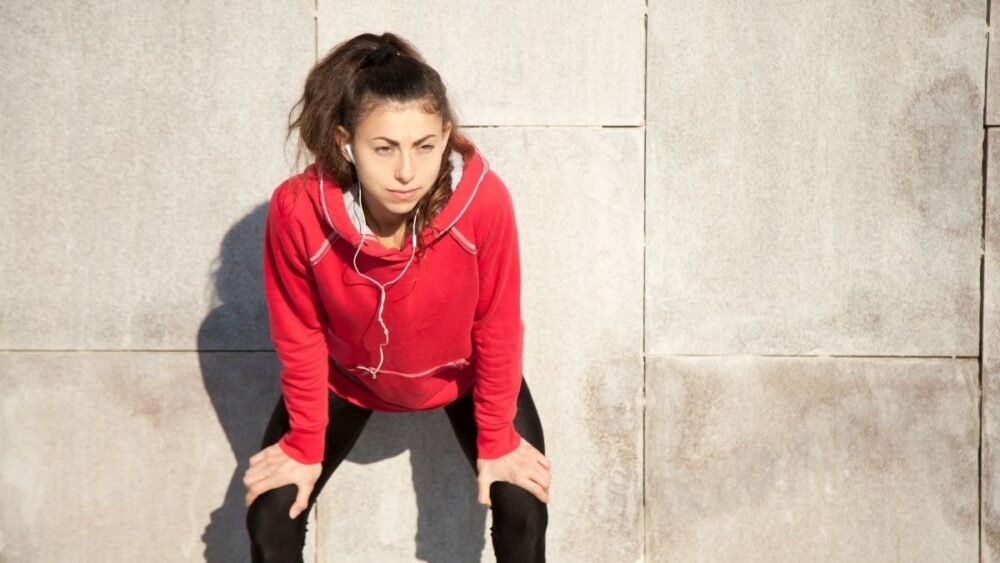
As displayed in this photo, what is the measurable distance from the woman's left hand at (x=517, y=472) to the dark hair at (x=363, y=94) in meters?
0.65

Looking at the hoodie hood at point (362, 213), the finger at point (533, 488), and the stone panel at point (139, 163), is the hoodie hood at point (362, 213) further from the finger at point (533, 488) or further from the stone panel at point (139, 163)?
the stone panel at point (139, 163)

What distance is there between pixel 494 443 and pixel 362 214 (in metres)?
0.74

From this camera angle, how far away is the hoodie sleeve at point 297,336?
257 cm

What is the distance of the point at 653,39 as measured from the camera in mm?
3271

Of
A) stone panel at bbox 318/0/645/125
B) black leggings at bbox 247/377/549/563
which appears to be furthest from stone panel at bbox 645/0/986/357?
black leggings at bbox 247/377/549/563

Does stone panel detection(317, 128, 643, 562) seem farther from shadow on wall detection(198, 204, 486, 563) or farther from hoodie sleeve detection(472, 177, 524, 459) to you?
hoodie sleeve detection(472, 177, 524, 459)

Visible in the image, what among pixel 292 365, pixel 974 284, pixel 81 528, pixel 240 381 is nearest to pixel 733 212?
pixel 974 284

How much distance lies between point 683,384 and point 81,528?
7.42ft

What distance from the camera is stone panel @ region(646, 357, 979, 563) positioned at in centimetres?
336

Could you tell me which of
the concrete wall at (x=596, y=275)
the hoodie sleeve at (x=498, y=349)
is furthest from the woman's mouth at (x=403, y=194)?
the concrete wall at (x=596, y=275)

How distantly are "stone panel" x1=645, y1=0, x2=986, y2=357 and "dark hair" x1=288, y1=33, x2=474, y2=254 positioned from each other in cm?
111

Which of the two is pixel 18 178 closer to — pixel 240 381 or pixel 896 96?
pixel 240 381

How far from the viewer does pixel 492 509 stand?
104 inches

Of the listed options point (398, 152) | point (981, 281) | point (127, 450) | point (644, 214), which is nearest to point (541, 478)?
point (398, 152)
